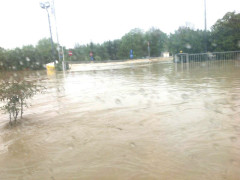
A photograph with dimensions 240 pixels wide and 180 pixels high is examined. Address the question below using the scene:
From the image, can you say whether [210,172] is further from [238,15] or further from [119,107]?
[238,15]

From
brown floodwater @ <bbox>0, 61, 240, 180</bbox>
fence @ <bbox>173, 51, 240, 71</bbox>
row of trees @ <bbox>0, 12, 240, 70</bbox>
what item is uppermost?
row of trees @ <bbox>0, 12, 240, 70</bbox>

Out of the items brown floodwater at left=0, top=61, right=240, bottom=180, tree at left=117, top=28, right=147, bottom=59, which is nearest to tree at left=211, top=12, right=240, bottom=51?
brown floodwater at left=0, top=61, right=240, bottom=180

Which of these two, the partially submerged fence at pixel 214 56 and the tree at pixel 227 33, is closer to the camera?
the partially submerged fence at pixel 214 56

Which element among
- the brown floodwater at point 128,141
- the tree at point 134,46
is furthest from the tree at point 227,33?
the tree at point 134,46

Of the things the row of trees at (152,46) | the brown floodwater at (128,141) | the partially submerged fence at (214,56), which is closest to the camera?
the brown floodwater at (128,141)

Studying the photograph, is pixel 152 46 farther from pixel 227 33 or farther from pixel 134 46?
pixel 227 33

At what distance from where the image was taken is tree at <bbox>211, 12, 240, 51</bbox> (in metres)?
23.6

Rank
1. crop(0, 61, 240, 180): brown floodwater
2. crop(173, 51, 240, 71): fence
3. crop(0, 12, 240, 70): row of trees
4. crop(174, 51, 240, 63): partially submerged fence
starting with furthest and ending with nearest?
crop(0, 12, 240, 70): row of trees
crop(174, 51, 240, 63): partially submerged fence
crop(173, 51, 240, 71): fence
crop(0, 61, 240, 180): brown floodwater

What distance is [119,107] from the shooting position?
6070mm

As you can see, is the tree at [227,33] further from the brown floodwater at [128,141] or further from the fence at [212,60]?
the brown floodwater at [128,141]

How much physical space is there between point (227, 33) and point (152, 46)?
119ft

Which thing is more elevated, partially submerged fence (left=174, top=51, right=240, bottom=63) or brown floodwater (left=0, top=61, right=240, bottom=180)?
partially submerged fence (left=174, top=51, right=240, bottom=63)

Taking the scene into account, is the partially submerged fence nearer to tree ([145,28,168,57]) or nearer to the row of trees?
the row of trees

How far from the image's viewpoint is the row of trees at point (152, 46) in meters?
24.2
